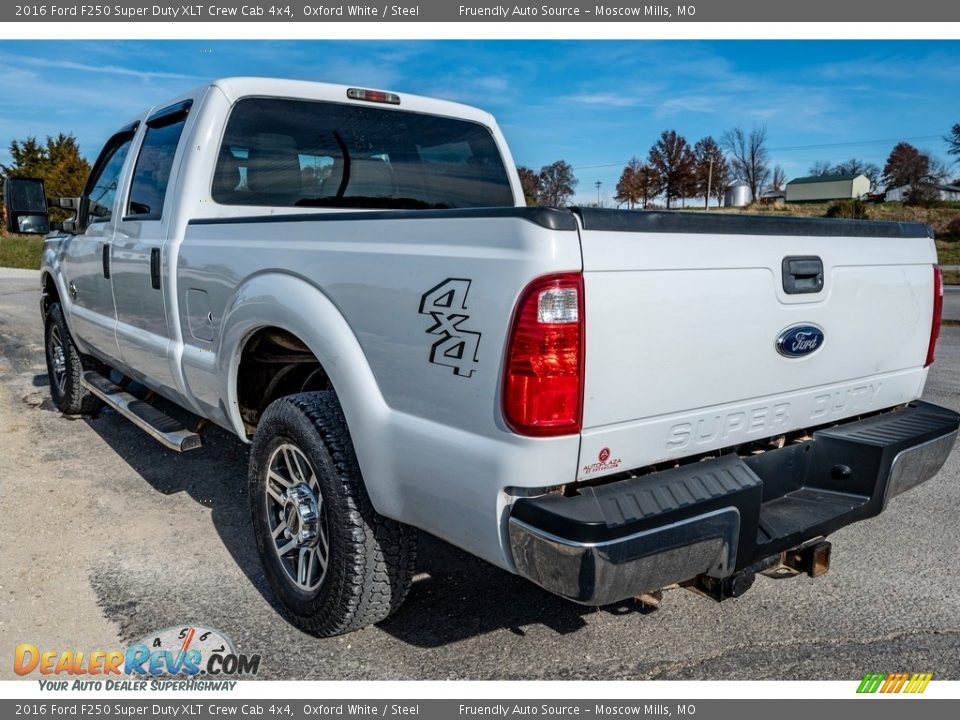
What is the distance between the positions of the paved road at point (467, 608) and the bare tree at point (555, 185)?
2.95 m

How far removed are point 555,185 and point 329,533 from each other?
11.9 ft

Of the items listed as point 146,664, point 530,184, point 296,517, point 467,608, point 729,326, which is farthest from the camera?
point 530,184

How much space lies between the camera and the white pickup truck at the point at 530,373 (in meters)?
2.07

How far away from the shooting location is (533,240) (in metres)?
2.00

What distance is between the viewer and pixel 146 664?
9.18 feet

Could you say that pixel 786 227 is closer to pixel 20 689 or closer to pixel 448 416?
pixel 448 416

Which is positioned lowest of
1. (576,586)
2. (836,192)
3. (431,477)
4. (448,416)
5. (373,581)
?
(373,581)

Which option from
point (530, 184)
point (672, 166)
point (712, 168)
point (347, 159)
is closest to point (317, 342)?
point (347, 159)

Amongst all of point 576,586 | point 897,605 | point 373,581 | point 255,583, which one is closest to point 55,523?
point 255,583

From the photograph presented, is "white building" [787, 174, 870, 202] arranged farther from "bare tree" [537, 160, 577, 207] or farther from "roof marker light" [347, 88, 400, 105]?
"roof marker light" [347, 88, 400, 105]

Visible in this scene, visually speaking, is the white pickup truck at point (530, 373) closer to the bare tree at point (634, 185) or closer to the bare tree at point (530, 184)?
the bare tree at point (530, 184)

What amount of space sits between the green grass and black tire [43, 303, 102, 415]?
1976 cm

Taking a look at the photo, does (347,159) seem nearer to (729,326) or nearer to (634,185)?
(729,326)

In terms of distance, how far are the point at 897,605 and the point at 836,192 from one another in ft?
177
